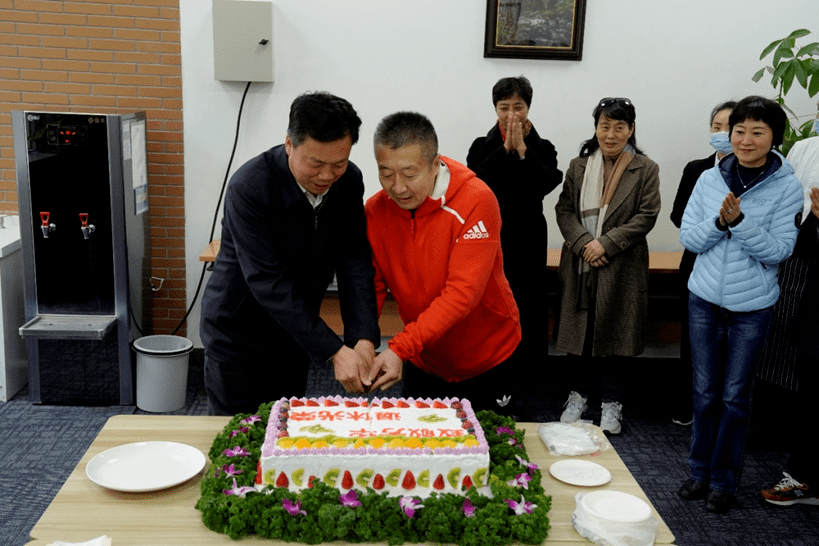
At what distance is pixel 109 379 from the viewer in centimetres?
392

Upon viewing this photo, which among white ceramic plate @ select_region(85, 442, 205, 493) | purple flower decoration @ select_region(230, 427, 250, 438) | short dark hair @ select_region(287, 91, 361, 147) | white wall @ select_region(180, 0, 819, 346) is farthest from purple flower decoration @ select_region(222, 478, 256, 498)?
white wall @ select_region(180, 0, 819, 346)

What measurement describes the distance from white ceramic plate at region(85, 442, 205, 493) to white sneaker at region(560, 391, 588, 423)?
2.30 metres

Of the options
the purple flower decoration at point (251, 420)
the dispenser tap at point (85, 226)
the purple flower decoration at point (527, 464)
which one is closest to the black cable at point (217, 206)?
the dispenser tap at point (85, 226)

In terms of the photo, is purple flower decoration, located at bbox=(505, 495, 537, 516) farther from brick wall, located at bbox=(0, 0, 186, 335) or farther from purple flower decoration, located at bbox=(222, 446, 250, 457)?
brick wall, located at bbox=(0, 0, 186, 335)

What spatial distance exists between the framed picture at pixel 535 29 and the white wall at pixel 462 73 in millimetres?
62

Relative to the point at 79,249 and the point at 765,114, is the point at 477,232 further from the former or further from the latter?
the point at 79,249

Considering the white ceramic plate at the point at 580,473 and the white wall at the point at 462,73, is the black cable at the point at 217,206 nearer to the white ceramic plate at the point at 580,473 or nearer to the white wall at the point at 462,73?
the white wall at the point at 462,73

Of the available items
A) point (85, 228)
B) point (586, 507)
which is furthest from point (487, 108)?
point (586, 507)

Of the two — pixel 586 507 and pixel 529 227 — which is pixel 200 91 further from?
pixel 586 507

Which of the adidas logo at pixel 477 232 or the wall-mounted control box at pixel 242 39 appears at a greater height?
the wall-mounted control box at pixel 242 39

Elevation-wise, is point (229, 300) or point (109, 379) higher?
point (229, 300)

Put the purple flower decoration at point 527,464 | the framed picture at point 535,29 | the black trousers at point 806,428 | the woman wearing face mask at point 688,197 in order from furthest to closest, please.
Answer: the framed picture at point 535,29
the woman wearing face mask at point 688,197
the black trousers at point 806,428
the purple flower decoration at point 527,464

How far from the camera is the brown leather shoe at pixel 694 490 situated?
3.06 meters

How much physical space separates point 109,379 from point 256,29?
2018 mm
